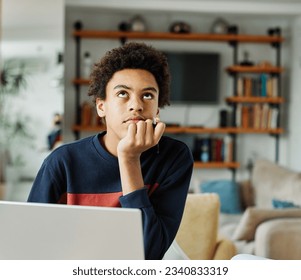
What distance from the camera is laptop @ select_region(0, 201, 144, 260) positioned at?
22.1 inches

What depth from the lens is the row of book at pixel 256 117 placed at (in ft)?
13.6

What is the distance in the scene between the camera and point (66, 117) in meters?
4.16

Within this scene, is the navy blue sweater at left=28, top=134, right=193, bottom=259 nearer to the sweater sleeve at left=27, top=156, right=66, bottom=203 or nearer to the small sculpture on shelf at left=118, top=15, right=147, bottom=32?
the sweater sleeve at left=27, top=156, right=66, bottom=203

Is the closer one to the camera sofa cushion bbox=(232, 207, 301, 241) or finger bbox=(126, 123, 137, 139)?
finger bbox=(126, 123, 137, 139)

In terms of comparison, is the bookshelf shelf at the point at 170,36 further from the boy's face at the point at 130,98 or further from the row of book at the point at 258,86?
the boy's face at the point at 130,98

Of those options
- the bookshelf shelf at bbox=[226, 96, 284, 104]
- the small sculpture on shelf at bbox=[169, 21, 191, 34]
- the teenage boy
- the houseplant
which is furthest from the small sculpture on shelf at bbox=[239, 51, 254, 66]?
the teenage boy

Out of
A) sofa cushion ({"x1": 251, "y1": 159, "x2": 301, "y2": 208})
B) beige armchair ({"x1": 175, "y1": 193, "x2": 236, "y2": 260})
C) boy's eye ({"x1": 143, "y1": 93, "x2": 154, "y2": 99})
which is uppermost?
boy's eye ({"x1": 143, "y1": 93, "x2": 154, "y2": 99})

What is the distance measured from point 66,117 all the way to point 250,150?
1338 mm

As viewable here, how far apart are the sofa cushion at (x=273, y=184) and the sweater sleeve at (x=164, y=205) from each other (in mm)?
1880

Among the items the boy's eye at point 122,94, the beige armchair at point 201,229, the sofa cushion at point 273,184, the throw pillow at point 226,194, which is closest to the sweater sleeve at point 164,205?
the boy's eye at point 122,94

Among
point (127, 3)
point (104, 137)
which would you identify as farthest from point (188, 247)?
point (127, 3)

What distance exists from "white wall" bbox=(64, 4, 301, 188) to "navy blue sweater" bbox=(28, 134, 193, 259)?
3254 mm

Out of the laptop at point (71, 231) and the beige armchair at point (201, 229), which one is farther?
the beige armchair at point (201, 229)
